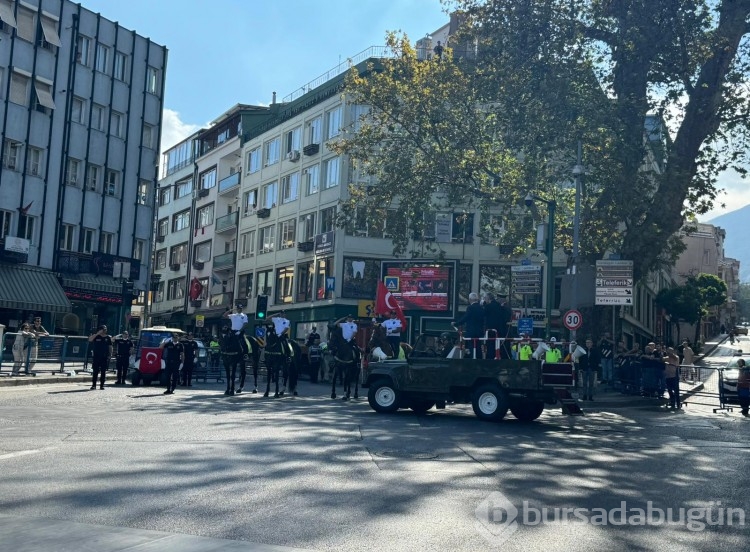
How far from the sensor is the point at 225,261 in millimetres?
68188

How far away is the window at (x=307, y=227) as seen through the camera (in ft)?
186

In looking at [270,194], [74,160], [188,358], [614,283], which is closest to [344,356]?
[188,358]

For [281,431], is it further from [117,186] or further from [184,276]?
[184,276]

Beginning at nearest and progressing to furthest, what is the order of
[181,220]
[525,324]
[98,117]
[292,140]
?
[525,324], [98,117], [292,140], [181,220]

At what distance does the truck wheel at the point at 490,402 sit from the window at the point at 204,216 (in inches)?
2307

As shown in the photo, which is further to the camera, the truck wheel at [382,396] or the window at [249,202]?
the window at [249,202]

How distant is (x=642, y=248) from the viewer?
28.6 meters

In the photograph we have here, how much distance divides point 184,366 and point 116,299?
2028 cm

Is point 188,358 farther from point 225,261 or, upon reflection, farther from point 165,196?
point 165,196

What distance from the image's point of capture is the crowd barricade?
25.1 metres

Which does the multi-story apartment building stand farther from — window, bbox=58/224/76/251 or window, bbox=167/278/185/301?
window, bbox=167/278/185/301

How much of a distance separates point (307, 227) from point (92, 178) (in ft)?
50.5

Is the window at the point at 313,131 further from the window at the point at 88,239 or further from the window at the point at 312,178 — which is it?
the window at the point at 88,239

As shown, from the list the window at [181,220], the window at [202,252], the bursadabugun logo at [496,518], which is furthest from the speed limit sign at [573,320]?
the window at [181,220]
